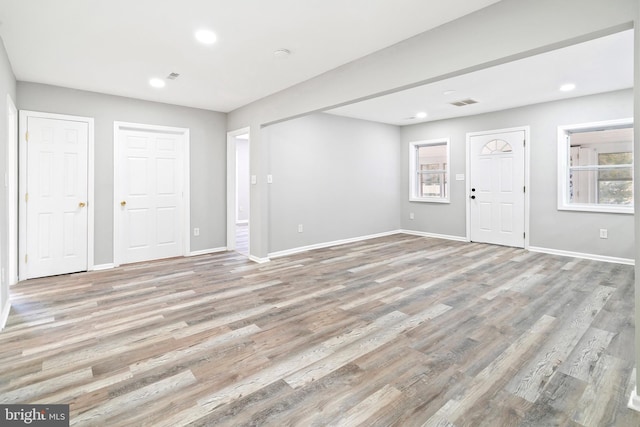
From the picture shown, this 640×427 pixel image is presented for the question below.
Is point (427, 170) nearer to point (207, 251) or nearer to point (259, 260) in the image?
point (259, 260)

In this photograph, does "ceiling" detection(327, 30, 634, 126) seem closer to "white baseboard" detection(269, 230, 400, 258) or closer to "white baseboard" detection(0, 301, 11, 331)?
"white baseboard" detection(269, 230, 400, 258)

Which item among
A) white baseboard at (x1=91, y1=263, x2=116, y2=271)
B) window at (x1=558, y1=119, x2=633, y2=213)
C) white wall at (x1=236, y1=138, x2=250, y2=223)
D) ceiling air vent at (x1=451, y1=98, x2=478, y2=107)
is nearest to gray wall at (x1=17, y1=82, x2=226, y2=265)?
white baseboard at (x1=91, y1=263, x2=116, y2=271)

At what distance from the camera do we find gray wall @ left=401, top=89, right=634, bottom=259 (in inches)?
192

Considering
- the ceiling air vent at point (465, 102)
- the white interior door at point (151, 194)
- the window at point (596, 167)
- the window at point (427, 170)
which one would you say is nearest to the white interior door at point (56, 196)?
the white interior door at point (151, 194)

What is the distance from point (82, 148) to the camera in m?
4.51

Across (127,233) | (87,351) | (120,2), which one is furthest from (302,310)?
(127,233)

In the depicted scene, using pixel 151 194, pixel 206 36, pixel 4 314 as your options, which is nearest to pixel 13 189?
pixel 151 194

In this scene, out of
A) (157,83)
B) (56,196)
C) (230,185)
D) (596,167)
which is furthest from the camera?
(230,185)

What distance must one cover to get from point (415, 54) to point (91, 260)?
487 centimetres

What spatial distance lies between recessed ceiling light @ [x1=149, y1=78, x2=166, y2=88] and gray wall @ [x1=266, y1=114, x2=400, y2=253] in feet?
5.36

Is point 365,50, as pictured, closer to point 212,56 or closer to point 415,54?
point 415,54

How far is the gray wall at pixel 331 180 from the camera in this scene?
18.5 ft

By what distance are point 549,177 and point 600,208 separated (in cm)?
84

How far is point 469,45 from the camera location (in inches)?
100
